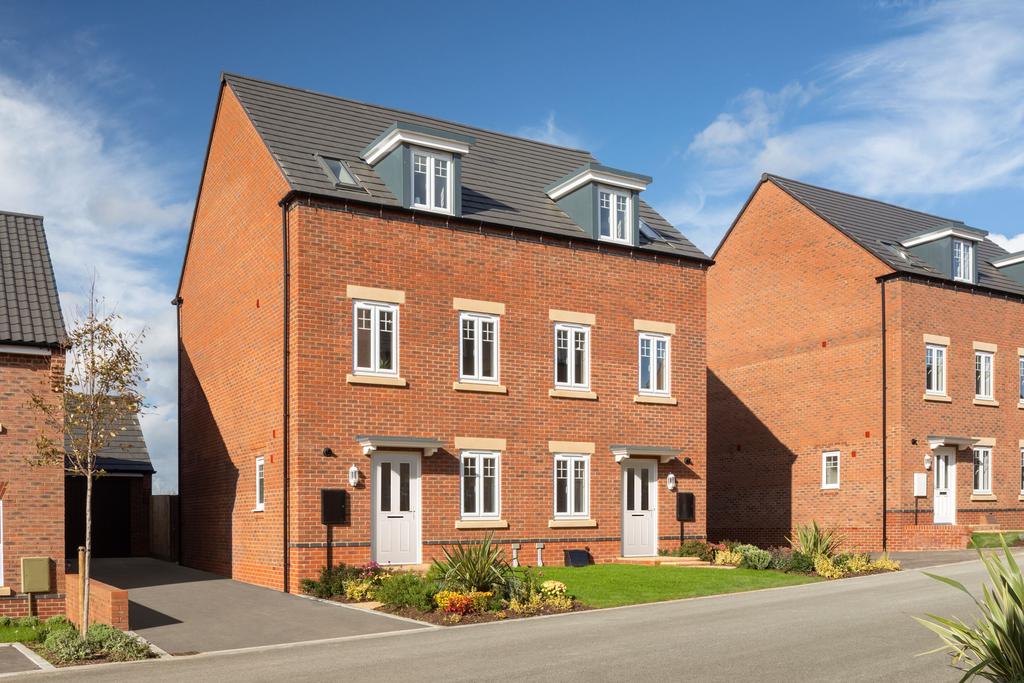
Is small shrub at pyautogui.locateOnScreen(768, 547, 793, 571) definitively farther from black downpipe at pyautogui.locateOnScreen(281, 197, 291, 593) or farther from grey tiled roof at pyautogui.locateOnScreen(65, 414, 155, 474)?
grey tiled roof at pyautogui.locateOnScreen(65, 414, 155, 474)

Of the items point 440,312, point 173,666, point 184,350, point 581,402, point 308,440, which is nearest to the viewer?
point 173,666

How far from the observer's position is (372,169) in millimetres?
23906

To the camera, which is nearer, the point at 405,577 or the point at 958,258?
the point at 405,577

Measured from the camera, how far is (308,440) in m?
20.8

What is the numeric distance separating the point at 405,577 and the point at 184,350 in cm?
1437

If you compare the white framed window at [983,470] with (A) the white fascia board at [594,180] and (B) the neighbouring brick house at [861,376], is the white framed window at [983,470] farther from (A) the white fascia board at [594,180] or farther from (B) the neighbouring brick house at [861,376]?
(A) the white fascia board at [594,180]

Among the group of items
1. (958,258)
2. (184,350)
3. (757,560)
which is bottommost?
(757,560)

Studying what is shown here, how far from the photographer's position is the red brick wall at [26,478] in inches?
665

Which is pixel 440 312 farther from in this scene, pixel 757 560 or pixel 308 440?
pixel 757 560

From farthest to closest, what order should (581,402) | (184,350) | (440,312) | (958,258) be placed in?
1. (958,258)
2. (184,350)
3. (581,402)
4. (440,312)

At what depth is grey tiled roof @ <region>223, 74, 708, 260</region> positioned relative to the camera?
22.8 meters

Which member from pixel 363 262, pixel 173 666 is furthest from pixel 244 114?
Result: pixel 173 666

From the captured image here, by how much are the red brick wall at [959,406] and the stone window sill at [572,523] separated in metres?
10.6

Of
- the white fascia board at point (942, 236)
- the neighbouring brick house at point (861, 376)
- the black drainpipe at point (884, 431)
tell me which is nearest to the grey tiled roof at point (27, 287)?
the black drainpipe at point (884, 431)
